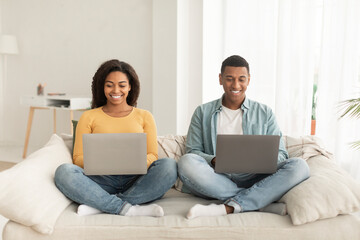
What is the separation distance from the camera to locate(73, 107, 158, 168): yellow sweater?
6.49 feet

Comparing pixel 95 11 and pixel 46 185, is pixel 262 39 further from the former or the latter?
pixel 46 185

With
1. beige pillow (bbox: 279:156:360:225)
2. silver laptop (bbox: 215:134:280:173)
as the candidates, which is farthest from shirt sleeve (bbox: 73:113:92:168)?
beige pillow (bbox: 279:156:360:225)

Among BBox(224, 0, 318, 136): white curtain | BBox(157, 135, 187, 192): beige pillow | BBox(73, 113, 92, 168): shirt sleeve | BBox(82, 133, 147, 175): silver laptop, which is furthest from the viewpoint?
BBox(224, 0, 318, 136): white curtain

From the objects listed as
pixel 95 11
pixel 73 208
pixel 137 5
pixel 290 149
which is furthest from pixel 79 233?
pixel 95 11

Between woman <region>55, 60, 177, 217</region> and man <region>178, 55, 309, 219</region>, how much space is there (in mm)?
144

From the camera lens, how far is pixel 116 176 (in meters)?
1.91

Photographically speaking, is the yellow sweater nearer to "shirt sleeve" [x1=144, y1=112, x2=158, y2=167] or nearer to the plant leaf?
"shirt sleeve" [x1=144, y1=112, x2=158, y2=167]

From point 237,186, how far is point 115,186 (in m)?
0.60

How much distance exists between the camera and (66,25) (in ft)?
15.7

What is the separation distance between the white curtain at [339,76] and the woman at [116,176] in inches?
80.8

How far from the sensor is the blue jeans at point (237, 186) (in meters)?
1.74

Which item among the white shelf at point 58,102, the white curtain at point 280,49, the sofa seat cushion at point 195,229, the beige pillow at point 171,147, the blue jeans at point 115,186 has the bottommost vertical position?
the sofa seat cushion at point 195,229

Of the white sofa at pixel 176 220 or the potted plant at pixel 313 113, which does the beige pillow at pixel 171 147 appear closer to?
the white sofa at pixel 176 220

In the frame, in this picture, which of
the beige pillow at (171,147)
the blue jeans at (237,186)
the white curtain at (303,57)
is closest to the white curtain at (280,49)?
the white curtain at (303,57)
